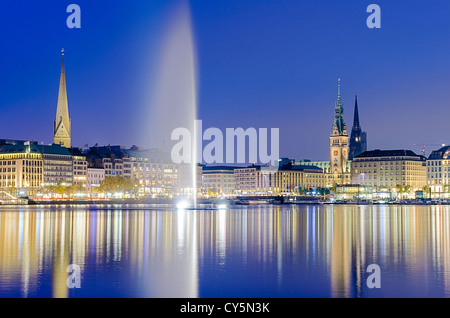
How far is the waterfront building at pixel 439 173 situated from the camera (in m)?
178

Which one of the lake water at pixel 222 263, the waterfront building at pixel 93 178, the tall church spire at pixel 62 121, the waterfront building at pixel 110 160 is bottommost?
the lake water at pixel 222 263

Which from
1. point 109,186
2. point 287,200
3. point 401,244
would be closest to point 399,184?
point 287,200

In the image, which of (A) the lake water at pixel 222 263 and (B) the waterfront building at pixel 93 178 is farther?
(B) the waterfront building at pixel 93 178

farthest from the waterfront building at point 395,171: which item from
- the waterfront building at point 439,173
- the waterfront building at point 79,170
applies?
the waterfront building at point 79,170

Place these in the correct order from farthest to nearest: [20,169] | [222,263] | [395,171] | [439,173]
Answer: [395,171], [439,173], [20,169], [222,263]

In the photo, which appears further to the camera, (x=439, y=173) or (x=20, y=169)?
(x=439, y=173)

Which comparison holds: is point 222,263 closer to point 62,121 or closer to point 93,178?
point 93,178

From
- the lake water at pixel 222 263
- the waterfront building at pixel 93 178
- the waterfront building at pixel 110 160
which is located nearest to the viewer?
the lake water at pixel 222 263

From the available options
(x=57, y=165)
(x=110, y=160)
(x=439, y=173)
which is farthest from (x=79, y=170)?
(x=439, y=173)

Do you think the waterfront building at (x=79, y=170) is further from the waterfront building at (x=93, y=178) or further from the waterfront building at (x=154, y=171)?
the waterfront building at (x=154, y=171)

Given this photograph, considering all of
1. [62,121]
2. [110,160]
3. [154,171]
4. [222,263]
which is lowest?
[222,263]

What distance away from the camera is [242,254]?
33.5m

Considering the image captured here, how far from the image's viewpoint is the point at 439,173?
7082 inches
